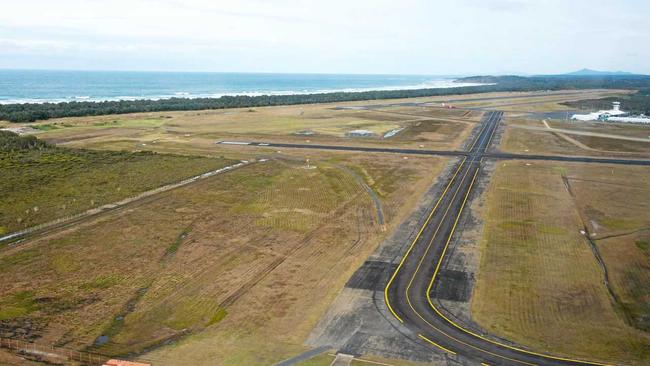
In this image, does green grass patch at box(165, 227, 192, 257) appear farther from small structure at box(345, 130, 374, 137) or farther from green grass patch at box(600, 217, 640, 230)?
small structure at box(345, 130, 374, 137)

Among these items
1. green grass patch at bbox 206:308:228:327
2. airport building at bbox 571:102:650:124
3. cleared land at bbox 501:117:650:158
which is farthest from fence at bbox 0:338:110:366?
airport building at bbox 571:102:650:124

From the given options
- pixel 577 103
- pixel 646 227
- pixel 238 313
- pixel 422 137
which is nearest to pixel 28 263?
pixel 238 313

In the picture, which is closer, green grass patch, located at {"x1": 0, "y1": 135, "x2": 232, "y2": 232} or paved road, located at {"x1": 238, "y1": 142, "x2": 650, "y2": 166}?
green grass patch, located at {"x1": 0, "y1": 135, "x2": 232, "y2": 232}

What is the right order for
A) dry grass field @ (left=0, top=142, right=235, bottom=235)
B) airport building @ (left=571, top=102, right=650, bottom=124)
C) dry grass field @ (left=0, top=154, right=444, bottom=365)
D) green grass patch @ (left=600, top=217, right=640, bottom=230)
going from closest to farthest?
1. dry grass field @ (left=0, top=154, right=444, bottom=365)
2. green grass patch @ (left=600, top=217, right=640, bottom=230)
3. dry grass field @ (left=0, top=142, right=235, bottom=235)
4. airport building @ (left=571, top=102, right=650, bottom=124)

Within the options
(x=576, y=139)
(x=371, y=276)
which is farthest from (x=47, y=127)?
(x=576, y=139)

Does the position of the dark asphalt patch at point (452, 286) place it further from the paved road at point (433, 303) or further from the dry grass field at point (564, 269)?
the dry grass field at point (564, 269)

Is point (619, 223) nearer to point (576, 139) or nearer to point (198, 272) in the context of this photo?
point (198, 272)

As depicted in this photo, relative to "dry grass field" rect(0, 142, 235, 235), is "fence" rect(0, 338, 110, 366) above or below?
below
